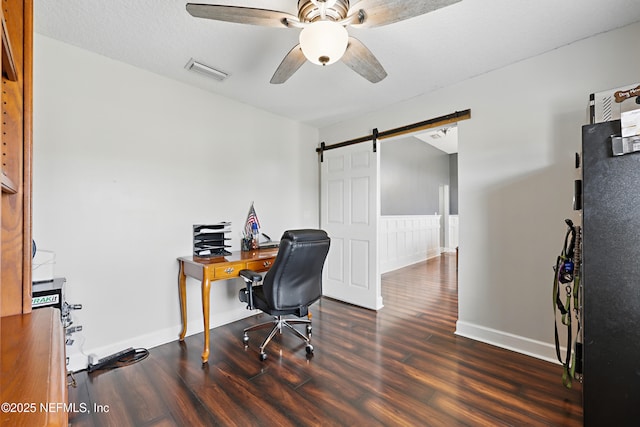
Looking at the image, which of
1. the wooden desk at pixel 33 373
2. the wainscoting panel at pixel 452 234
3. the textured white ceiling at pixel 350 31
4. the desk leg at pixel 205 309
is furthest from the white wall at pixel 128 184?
the wainscoting panel at pixel 452 234

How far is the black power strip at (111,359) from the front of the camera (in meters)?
2.06

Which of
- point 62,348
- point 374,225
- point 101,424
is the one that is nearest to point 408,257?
point 374,225

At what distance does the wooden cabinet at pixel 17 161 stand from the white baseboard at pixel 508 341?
9.86 feet

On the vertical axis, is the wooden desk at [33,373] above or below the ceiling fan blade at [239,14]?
below

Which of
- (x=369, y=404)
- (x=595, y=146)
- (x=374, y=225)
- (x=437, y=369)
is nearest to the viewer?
(x=595, y=146)

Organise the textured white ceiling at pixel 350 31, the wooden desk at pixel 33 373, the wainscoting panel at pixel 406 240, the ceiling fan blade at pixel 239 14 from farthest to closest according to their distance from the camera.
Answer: the wainscoting panel at pixel 406 240 → the textured white ceiling at pixel 350 31 → the ceiling fan blade at pixel 239 14 → the wooden desk at pixel 33 373

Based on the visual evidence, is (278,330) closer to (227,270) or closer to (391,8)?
(227,270)

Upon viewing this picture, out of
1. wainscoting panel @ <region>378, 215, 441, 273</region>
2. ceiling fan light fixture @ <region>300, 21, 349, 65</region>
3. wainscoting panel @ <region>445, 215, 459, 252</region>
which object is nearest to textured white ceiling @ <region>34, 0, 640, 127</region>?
ceiling fan light fixture @ <region>300, 21, 349, 65</region>

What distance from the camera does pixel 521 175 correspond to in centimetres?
233

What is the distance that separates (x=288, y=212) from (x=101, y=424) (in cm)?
258

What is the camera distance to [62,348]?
0.68 meters

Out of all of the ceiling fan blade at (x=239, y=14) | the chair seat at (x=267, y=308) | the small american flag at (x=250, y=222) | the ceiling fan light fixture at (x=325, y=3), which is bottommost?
the chair seat at (x=267, y=308)

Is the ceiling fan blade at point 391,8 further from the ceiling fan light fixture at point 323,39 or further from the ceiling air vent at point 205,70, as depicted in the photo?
the ceiling air vent at point 205,70

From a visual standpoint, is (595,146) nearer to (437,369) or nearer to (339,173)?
(437,369)
